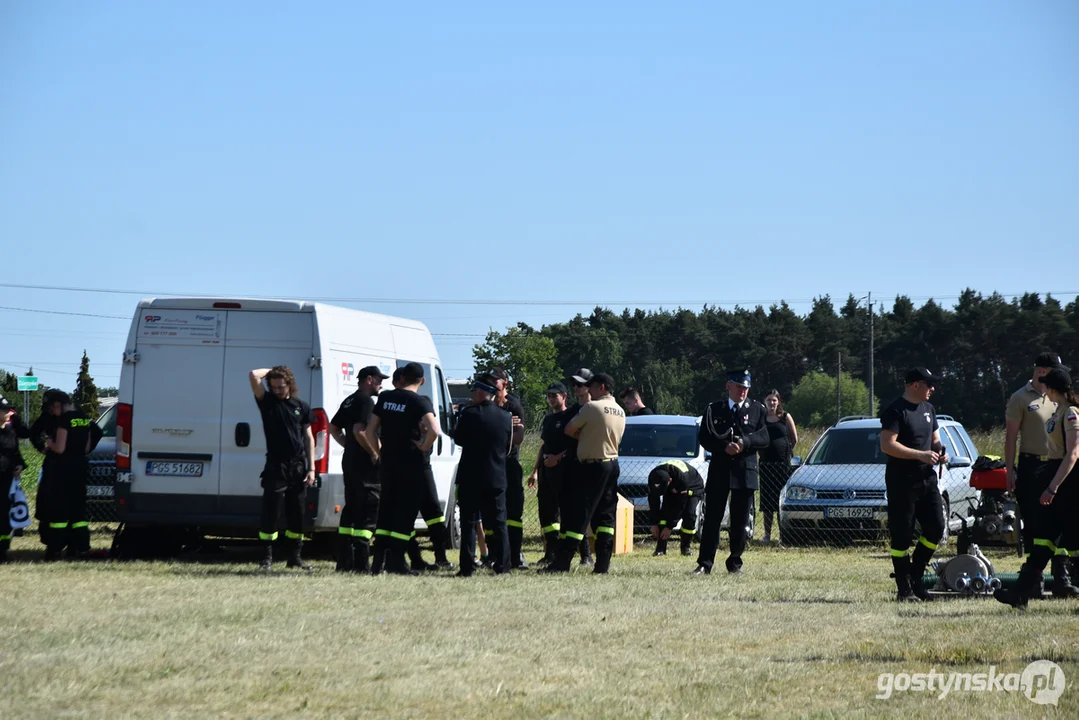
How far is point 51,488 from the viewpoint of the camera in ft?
45.2

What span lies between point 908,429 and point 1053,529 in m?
1.37

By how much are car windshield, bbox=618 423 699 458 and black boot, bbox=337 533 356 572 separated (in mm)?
6775

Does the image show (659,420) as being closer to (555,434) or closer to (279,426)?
(555,434)

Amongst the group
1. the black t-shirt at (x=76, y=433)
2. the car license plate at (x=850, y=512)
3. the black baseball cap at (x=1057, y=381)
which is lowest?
the car license plate at (x=850, y=512)

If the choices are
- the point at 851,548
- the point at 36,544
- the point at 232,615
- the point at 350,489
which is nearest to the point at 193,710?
the point at 232,615

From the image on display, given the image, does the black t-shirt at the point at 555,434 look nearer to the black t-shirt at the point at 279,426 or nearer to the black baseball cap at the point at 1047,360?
the black t-shirt at the point at 279,426

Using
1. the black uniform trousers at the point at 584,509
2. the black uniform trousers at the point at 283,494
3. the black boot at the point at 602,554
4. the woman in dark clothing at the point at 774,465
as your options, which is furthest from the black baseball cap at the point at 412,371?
the woman in dark clothing at the point at 774,465

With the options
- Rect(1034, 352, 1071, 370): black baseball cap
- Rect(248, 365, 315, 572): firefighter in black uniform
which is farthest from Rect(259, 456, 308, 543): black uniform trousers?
Rect(1034, 352, 1071, 370): black baseball cap

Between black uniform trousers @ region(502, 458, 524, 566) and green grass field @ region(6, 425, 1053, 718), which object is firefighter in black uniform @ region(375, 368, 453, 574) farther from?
green grass field @ region(6, 425, 1053, 718)

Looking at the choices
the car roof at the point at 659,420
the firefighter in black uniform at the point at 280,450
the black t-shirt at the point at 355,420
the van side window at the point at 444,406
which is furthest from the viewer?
the car roof at the point at 659,420

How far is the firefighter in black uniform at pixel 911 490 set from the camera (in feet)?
34.9

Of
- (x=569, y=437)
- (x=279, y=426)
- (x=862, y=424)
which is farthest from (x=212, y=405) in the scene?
(x=862, y=424)

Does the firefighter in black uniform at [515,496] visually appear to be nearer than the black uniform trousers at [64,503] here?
Yes

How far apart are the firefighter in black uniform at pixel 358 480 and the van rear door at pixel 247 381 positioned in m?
0.76
